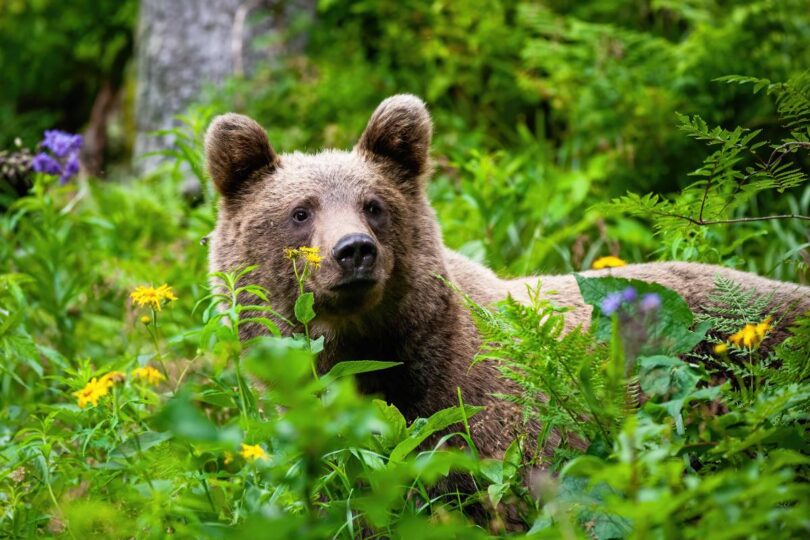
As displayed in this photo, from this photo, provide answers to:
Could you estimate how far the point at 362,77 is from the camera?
8.15 meters

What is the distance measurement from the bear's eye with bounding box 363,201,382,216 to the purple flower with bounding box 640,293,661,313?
1.77 metres

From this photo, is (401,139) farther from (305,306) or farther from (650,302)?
(650,302)

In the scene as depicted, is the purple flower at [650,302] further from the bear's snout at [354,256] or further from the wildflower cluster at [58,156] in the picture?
the wildflower cluster at [58,156]

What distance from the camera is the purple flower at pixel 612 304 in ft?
8.81

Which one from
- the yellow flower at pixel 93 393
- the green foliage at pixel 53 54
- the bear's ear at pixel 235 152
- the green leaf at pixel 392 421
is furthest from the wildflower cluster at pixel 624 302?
the green foliage at pixel 53 54

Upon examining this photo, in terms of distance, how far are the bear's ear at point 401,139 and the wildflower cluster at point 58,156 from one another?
1.90m

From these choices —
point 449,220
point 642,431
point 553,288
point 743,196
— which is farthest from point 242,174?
point 642,431

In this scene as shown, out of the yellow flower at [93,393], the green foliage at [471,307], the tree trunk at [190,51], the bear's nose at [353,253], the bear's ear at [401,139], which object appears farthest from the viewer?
the tree trunk at [190,51]

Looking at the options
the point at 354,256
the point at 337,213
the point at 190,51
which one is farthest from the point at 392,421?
the point at 190,51

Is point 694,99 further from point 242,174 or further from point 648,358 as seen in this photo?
point 648,358

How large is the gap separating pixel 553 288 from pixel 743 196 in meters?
1.45

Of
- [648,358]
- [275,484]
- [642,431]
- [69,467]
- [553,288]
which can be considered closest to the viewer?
[642,431]

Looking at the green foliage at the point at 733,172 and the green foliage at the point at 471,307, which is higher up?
the green foliage at the point at 733,172

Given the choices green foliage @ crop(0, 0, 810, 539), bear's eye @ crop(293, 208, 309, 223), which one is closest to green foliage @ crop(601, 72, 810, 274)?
green foliage @ crop(0, 0, 810, 539)
